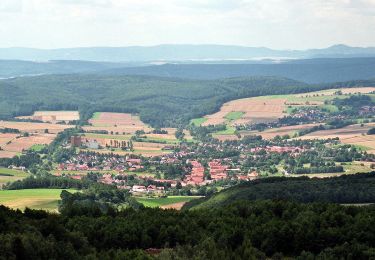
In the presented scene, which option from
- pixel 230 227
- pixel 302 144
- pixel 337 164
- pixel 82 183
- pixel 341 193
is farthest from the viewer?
pixel 302 144

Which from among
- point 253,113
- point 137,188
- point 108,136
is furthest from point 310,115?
point 137,188

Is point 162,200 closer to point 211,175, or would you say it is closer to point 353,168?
point 211,175

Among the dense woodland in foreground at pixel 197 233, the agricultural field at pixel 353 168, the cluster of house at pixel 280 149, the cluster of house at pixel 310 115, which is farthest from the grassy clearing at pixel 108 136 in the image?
the dense woodland in foreground at pixel 197 233

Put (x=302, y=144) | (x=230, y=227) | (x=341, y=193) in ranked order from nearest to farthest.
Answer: (x=230, y=227)
(x=341, y=193)
(x=302, y=144)

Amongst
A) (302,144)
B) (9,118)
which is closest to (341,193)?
(302,144)

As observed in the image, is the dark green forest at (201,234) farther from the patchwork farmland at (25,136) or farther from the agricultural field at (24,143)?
→ the agricultural field at (24,143)

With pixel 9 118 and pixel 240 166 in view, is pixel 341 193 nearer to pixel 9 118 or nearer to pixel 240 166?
pixel 240 166
